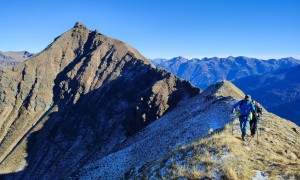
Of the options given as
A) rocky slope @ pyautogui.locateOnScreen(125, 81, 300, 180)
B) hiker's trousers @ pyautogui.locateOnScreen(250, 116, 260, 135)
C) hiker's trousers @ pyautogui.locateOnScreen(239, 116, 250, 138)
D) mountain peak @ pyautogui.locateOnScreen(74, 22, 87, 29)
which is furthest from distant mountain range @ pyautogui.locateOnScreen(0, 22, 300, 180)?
hiker's trousers @ pyautogui.locateOnScreen(250, 116, 260, 135)

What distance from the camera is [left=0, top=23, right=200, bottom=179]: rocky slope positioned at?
291 feet

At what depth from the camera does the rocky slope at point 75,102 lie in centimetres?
8875

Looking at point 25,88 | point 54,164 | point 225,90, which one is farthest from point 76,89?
point 225,90

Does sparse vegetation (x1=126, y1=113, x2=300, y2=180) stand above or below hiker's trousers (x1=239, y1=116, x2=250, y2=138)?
below

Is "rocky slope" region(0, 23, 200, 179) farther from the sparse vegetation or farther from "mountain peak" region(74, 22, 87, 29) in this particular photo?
the sparse vegetation

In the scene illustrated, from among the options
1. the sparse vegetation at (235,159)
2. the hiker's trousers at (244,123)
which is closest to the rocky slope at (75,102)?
the hiker's trousers at (244,123)

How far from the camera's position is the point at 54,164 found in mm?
92188

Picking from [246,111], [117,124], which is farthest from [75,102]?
[246,111]

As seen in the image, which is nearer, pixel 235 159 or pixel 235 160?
pixel 235 160

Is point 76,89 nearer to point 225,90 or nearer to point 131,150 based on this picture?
point 225,90

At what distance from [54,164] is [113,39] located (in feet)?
284

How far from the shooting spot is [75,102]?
411ft

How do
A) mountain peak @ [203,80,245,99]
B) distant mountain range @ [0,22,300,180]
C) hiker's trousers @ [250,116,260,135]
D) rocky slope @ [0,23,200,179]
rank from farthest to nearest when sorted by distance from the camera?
rocky slope @ [0,23,200,179]
mountain peak @ [203,80,245,99]
hiker's trousers @ [250,116,260,135]
distant mountain range @ [0,22,300,180]

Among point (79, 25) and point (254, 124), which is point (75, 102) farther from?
point (254, 124)
